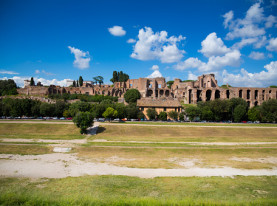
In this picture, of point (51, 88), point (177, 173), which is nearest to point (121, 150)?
point (177, 173)

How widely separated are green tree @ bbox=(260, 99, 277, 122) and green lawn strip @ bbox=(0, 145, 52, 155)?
5639 centimetres

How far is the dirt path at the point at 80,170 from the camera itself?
1438 cm

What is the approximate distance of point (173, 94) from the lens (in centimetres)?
8612

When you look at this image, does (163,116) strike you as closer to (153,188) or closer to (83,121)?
(83,121)

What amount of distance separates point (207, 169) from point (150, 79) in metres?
74.3

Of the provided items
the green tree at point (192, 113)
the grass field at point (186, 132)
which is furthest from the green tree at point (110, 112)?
the green tree at point (192, 113)

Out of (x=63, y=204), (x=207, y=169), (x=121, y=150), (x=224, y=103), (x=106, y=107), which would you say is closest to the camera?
(x=63, y=204)

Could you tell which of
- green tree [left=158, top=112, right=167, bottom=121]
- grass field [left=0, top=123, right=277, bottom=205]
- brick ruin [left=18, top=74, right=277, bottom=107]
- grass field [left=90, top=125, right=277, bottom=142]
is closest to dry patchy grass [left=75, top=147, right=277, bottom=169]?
grass field [left=0, top=123, right=277, bottom=205]

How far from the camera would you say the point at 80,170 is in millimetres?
15312

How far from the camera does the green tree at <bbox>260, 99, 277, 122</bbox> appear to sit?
163 feet

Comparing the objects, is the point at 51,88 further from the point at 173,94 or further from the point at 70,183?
the point at 70,183

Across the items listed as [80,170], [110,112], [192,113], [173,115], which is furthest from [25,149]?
[192,113]

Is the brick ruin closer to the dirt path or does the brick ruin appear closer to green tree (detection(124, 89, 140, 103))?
green tree (detection(124, 89, 140, 103))

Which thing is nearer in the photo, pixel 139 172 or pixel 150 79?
pixel 139 172
